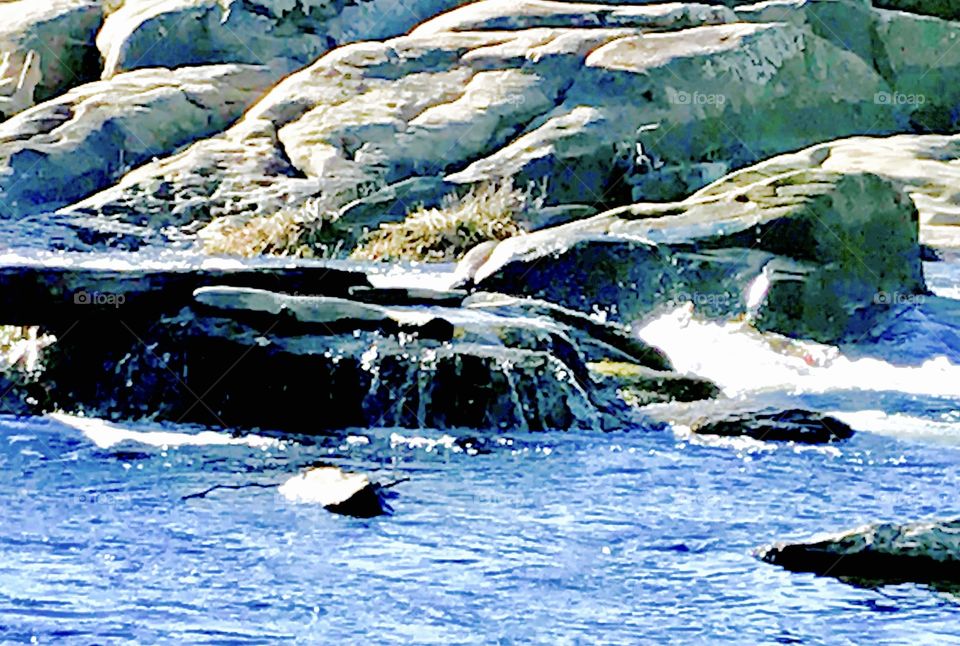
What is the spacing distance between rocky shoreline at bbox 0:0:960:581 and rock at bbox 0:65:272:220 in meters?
0.06

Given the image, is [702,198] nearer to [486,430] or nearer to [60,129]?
[486,430]

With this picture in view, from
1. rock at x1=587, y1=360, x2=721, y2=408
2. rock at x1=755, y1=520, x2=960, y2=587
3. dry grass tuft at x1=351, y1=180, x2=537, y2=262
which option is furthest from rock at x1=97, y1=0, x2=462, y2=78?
rock at x1=755, y1=520, x2=960, y2=587

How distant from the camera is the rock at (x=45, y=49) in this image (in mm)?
31219

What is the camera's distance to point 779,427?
36.1 ft

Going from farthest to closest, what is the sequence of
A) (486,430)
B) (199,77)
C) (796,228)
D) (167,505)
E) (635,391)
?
(199,77)
(796,228)
(635,391)
(486,430)
(167,505)

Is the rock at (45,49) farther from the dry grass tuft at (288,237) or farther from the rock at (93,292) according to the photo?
the rock at (93,292)

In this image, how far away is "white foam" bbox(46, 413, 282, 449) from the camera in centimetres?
1049

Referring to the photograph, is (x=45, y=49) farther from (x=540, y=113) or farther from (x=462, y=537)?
(x=462, y=537)

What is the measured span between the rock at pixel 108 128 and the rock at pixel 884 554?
718 inches

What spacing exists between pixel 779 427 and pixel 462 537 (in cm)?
363

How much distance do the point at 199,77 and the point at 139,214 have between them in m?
5.62

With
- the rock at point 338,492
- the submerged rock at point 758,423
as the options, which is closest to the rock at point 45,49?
the submerged rock at point 758,423

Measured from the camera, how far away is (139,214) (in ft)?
81.2

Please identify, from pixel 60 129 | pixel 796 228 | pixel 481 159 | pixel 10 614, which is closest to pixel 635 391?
pixel 796 228
